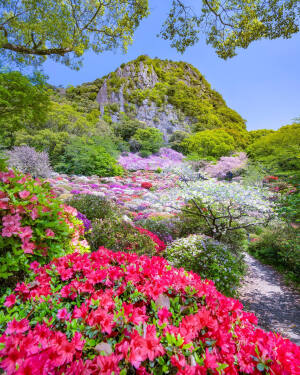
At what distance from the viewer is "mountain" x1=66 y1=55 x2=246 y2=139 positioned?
26.4 meters

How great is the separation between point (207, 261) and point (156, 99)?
1137 inches

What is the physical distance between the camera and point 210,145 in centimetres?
2005

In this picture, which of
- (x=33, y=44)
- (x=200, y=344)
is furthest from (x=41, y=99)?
(x=200, y=344)

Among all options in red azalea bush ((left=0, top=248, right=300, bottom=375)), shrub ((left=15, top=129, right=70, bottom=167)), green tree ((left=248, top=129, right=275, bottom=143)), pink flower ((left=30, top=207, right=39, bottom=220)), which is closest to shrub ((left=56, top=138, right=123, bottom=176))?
shrub ((left=15, top=129, right=70, bottom=167))

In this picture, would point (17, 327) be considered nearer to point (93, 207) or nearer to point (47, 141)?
point (93, 207)

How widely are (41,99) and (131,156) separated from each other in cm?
1249

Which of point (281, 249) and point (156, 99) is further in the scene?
point (156, 99)

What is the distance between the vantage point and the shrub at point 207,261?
306 cm

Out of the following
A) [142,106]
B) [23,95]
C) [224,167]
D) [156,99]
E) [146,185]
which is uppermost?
[156,99]

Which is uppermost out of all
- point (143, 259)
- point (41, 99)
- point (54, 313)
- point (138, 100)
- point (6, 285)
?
point (138, 100)

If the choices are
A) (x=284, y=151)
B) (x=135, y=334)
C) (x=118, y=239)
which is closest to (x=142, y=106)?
(x=284, y=151)

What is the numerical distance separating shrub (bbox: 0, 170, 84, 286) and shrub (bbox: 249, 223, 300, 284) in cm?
488

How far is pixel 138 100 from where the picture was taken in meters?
27.4

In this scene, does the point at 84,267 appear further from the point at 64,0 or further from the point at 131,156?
the point at 131,156
